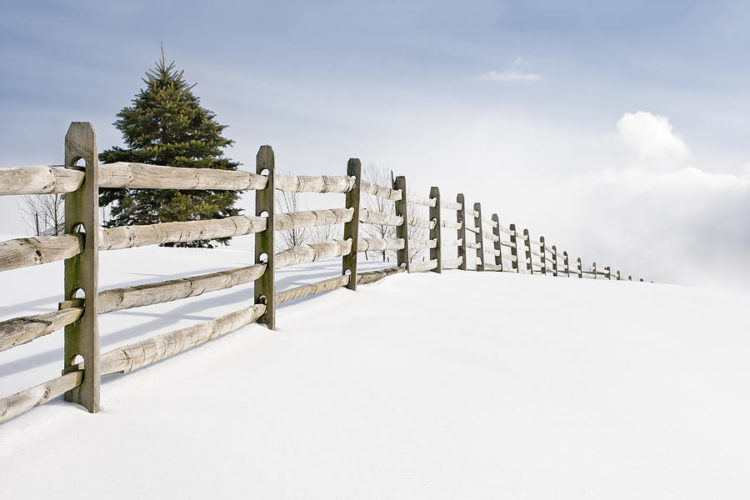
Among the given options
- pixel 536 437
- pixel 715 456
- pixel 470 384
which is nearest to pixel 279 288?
pixel 470 384

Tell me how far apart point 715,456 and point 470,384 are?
181 centimetres

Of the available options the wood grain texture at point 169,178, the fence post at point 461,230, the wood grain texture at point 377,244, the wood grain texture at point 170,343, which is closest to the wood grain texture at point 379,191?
the wood grain texture at point 377,244

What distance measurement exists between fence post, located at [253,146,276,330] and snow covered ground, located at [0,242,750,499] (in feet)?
0.80

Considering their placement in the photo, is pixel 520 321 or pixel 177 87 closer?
pixel 520 321

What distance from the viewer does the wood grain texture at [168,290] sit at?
12.2 feet

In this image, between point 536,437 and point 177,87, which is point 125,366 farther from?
point 177,87

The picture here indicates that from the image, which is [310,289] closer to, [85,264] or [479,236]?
[85,264]

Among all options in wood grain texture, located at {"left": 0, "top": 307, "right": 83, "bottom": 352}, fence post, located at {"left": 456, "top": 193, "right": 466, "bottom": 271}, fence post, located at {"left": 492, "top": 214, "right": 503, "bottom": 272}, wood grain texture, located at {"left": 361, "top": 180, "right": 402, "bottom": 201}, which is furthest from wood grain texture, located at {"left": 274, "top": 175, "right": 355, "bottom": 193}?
fence post, located at {"left": 492, "top": 214, "right": 503, "bottom": 272}

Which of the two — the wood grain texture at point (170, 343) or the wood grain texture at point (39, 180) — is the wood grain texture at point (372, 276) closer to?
the wood grain texture at point (170, 343)

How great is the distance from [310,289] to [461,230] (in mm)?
7262

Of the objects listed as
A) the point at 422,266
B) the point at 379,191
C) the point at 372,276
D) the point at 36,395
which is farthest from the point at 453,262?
the point at 36,395

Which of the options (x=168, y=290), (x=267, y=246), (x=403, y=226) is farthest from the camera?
(x=403, y=226)

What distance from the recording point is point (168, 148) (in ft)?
75.6

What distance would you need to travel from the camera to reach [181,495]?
108 inches
